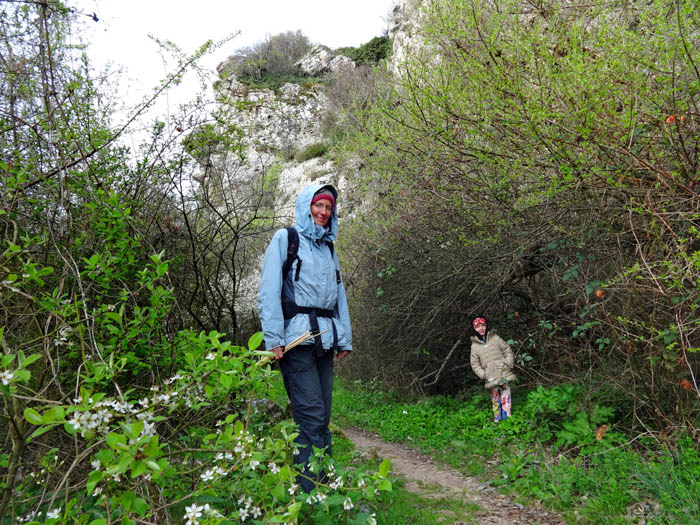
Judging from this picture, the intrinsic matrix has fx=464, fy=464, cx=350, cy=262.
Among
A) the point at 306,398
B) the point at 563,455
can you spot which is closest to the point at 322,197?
the point at 306,398

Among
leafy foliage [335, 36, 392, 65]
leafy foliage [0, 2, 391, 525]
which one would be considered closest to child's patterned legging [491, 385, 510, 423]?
leafy foliage [0, 2, 391, 525]

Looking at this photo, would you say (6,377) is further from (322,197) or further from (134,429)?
(322,197)

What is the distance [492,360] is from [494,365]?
0.07m

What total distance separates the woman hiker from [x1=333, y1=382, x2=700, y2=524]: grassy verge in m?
2.00

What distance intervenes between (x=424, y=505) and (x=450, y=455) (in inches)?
61.2

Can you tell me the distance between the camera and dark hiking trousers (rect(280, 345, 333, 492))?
126 inches

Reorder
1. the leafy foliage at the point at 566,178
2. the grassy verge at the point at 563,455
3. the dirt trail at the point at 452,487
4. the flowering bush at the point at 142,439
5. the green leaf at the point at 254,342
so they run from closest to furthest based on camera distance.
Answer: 1. the flowering bush at the point at 142,439
2. the green leaf at the point at 254,342
3. the grassy verge at the point at 563,455
4. the leafy foliage at the point at 566,178
5. the dirt trail at the point at 452,487

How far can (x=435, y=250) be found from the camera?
21.3 ft

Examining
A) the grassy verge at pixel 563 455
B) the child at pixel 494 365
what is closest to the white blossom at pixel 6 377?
the grassy verge at pixel 563 455

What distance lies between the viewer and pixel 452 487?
4.41 meters

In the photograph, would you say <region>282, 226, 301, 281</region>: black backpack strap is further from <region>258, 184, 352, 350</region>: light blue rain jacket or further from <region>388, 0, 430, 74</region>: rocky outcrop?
<region>388, 0, 430, 74</region>: rocky outcrop

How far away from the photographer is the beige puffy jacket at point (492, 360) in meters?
5.83

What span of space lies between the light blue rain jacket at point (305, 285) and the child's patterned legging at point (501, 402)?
307cm

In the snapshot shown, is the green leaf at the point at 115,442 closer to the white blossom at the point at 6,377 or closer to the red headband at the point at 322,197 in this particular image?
the white blossom at the point at 6,377
